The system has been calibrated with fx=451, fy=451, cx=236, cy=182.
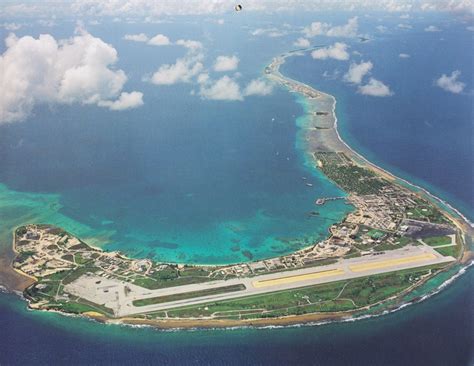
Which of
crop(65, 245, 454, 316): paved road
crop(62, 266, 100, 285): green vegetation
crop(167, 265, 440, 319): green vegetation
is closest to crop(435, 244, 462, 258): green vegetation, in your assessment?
crop(65, 245, 454, 316): paved road

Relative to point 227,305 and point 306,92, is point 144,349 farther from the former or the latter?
point 306,92

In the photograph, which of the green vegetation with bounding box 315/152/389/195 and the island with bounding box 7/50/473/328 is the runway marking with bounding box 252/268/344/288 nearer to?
the island with bounding box 7/50/473/328

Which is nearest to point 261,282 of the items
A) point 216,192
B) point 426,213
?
point 216,192

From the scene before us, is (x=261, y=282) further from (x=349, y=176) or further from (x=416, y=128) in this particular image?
(x=416, y=128)

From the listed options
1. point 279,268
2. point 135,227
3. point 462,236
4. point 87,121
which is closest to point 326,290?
point 279,268

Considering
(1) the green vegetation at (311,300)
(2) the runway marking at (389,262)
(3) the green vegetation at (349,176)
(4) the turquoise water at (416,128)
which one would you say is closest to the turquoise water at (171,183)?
(3) the green vegetation at (349,176)

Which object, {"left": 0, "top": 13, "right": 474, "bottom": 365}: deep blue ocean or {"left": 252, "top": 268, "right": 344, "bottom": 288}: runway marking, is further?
{"left": 252, "top": 268, "right": 344, "bottom": 288}: runway marking
